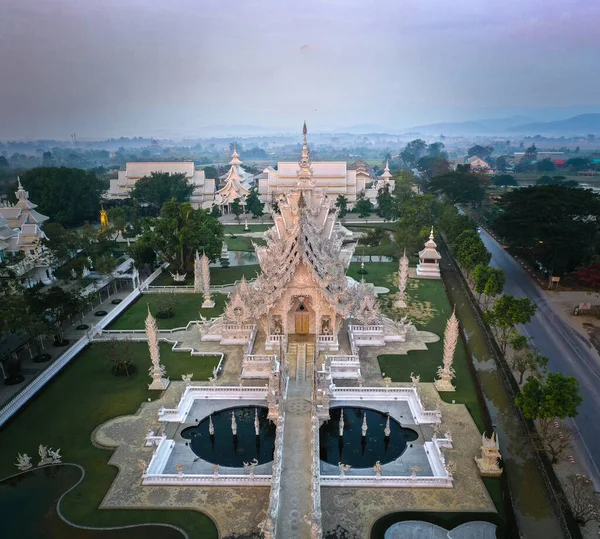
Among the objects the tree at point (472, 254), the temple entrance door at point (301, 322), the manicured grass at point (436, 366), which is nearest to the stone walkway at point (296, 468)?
the temple entrance door at point (301, 322)

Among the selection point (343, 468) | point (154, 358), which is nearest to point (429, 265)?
point (154, 358)

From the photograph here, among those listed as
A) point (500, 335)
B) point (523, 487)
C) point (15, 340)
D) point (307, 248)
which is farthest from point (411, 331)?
point (15, 340)

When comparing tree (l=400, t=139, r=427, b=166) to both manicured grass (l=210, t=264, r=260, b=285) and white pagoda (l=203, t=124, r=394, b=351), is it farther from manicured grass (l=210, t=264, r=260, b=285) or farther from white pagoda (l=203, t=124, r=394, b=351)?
white pagoda (l=203, t=124, r=394, b=351)

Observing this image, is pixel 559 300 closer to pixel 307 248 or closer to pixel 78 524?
pixel 307 248

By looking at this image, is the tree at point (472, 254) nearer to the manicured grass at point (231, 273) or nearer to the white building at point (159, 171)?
the manicured grass at point (231, 273)

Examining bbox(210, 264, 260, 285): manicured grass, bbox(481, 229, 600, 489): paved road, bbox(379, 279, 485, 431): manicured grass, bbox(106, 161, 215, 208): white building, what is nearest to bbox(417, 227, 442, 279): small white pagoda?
bbox(481, 229, 600, 489): paved road
